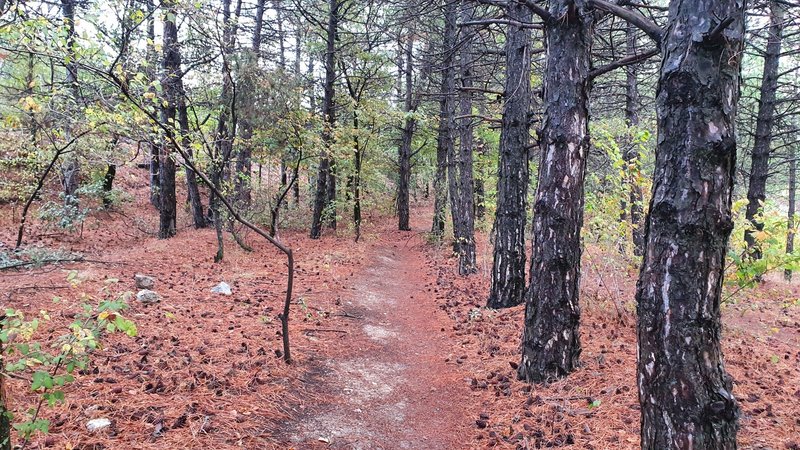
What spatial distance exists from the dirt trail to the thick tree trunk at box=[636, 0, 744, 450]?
6.16 ft

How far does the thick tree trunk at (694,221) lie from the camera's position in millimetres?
2223

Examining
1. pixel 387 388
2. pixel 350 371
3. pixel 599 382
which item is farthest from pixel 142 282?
pixel 599 382

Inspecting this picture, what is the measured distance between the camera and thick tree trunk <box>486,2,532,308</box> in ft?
21.7

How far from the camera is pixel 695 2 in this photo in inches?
89.0

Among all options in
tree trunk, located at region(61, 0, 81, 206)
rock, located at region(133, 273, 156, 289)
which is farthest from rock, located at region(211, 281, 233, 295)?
Result: tree trunk, located at region(61, 0, 81, 206)

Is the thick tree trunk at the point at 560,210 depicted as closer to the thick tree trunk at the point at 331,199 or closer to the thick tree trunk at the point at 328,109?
the thick tree trunk at the point at 328,109

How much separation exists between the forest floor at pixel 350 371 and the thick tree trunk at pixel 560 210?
0.31 metres

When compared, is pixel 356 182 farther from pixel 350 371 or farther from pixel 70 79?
pixel 350 371

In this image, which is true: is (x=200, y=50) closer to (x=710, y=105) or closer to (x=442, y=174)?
(x=442, y=174)

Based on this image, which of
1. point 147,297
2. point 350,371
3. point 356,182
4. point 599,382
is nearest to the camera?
point 599,382

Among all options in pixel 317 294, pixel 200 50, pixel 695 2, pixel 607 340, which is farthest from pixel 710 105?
pixel 200 50

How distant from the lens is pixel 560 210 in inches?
170

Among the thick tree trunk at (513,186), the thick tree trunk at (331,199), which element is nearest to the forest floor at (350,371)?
the thick tree trunk at (513,186)

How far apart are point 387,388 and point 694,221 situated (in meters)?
3.35
